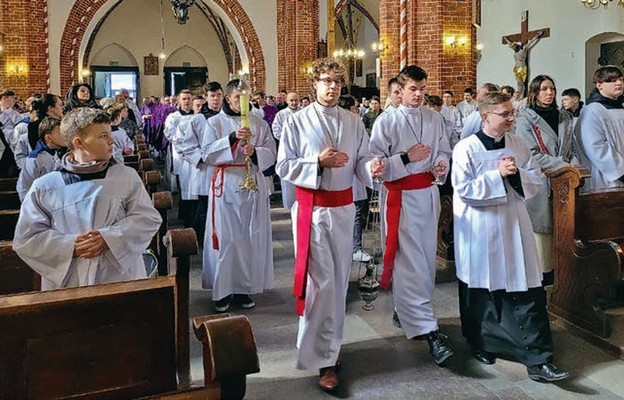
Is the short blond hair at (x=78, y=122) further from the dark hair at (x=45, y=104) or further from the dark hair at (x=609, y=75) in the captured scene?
the dark hair at (x=609, y=75)

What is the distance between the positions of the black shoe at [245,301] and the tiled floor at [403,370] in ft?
A: 0.73

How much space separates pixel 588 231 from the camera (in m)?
4.89

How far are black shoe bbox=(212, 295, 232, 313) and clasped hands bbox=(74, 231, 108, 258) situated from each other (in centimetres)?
250

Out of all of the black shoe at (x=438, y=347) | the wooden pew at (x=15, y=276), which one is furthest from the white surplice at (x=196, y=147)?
the black shoe at (x=438, y=347)

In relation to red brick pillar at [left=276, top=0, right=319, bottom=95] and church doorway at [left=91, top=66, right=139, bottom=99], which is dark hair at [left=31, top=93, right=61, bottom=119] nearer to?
red brick pillar at [left=276, top=0, right=319, bottom=95]

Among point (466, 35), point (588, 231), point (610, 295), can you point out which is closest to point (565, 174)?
point (588, 231)

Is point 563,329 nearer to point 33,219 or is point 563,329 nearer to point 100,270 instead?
point 100,270

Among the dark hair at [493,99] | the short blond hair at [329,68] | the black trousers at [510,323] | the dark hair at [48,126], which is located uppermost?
the short blond hair at [329,68]

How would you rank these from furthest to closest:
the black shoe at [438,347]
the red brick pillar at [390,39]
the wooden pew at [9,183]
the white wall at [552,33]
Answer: the white wall at [552,33] → the red brick pillar at [390,39] → the wooden pew at [9,183] → the black shoe at [438,347]

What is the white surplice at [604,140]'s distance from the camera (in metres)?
5.42

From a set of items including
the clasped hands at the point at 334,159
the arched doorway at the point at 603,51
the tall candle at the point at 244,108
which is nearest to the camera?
the clasped hands at the point at 334,159

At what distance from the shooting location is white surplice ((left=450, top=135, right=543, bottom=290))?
4027mm

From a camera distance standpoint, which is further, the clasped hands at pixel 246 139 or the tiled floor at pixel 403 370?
the clasped hands at pixel 246 139

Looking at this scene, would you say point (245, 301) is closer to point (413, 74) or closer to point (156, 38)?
point (413, 74)
